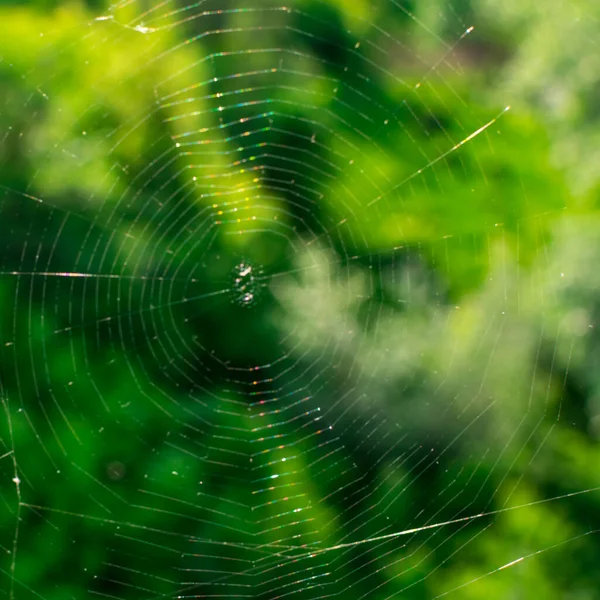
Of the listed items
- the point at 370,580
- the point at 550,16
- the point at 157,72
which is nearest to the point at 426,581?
the point at 370,580

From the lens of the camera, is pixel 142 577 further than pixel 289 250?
No

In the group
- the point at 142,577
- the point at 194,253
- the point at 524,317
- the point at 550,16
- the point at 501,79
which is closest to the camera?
the point at 142,577

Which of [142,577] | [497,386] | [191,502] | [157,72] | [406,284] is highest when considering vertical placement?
[157,72]

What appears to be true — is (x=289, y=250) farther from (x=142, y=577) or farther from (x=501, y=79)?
(x=501, y=79)

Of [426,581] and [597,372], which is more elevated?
[597,372]

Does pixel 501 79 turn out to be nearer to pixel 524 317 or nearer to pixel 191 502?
pixel 524 317

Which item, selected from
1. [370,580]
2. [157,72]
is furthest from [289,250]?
[370,580]

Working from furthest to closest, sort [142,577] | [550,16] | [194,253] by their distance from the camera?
1. [550,16]
2. [194,253]
3. [142,577]
